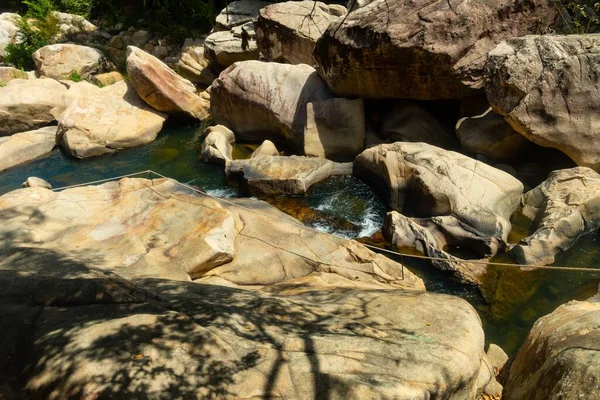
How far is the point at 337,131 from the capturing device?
504 inches

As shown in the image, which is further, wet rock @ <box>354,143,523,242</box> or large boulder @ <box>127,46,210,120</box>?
large boulder @ <box>127,46,210,120</box>

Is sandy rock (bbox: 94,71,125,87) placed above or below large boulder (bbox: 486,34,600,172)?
below

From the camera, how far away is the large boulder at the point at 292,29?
1564 cm

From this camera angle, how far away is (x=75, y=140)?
1411 centimetres

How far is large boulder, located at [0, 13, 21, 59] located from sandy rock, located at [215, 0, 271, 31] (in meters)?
9.72

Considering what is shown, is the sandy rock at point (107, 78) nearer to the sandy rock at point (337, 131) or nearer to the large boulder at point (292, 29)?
the large boulder at point (292, 29)

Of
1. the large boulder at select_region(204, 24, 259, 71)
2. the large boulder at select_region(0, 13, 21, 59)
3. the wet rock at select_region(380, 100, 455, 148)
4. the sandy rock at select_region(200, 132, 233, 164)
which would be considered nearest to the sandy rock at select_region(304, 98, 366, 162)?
the wet rock at select_region(380, 100, 455, 148)

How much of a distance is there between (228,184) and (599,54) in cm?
871

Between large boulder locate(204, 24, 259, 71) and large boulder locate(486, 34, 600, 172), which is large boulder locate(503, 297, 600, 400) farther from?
large boulder locate(204, 24, 259, 71)

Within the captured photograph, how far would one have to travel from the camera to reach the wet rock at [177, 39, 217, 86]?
19.4 metres

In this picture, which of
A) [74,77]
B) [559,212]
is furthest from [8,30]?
[559,212]

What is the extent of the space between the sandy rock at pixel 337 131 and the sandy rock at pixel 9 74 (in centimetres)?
1270

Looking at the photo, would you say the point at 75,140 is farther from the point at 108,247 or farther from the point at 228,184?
the point at 108,247

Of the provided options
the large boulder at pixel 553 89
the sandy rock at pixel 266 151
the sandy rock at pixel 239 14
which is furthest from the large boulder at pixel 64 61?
the large boulder at pixel 553 89
